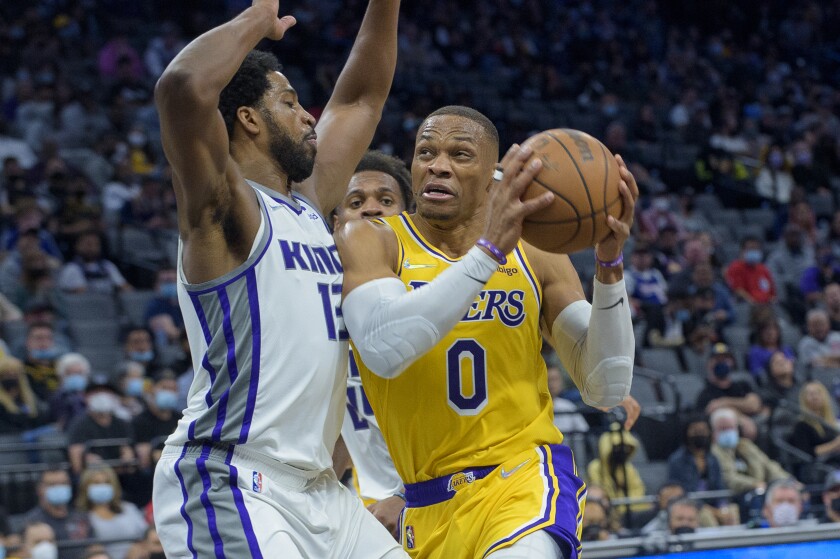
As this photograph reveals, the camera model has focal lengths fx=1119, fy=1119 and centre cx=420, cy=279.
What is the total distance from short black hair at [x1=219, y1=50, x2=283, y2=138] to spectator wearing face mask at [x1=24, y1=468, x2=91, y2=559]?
13.5 ft

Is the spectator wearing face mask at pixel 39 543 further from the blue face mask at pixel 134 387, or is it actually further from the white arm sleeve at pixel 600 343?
the white arm sleeve at pixel 600 343

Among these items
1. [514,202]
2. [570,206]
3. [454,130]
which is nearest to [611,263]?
[570,206]

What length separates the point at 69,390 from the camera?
8.23m

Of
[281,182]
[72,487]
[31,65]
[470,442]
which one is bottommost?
[72,487]

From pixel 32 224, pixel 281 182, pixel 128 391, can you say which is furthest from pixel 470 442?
pixel 32 224

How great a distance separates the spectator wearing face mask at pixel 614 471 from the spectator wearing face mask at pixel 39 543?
397 cm

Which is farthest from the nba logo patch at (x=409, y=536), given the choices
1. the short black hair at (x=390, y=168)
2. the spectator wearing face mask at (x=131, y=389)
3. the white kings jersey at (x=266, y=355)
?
the spectator wearing face mask at (x=131, y=389)

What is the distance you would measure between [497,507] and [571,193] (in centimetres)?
104

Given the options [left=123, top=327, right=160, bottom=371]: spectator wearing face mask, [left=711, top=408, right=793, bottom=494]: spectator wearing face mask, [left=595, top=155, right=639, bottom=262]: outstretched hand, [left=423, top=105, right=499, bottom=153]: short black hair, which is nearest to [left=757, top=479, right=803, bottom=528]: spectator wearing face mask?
[left=711, top=408, right=793, bottom=494]: spectator wearing face mask

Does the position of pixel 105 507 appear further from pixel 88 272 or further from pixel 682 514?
pixel 682 514

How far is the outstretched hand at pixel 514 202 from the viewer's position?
325cm

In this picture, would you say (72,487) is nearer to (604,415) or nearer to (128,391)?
(128,391)

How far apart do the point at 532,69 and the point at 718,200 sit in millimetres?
3925

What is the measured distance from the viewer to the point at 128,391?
8422 mm
